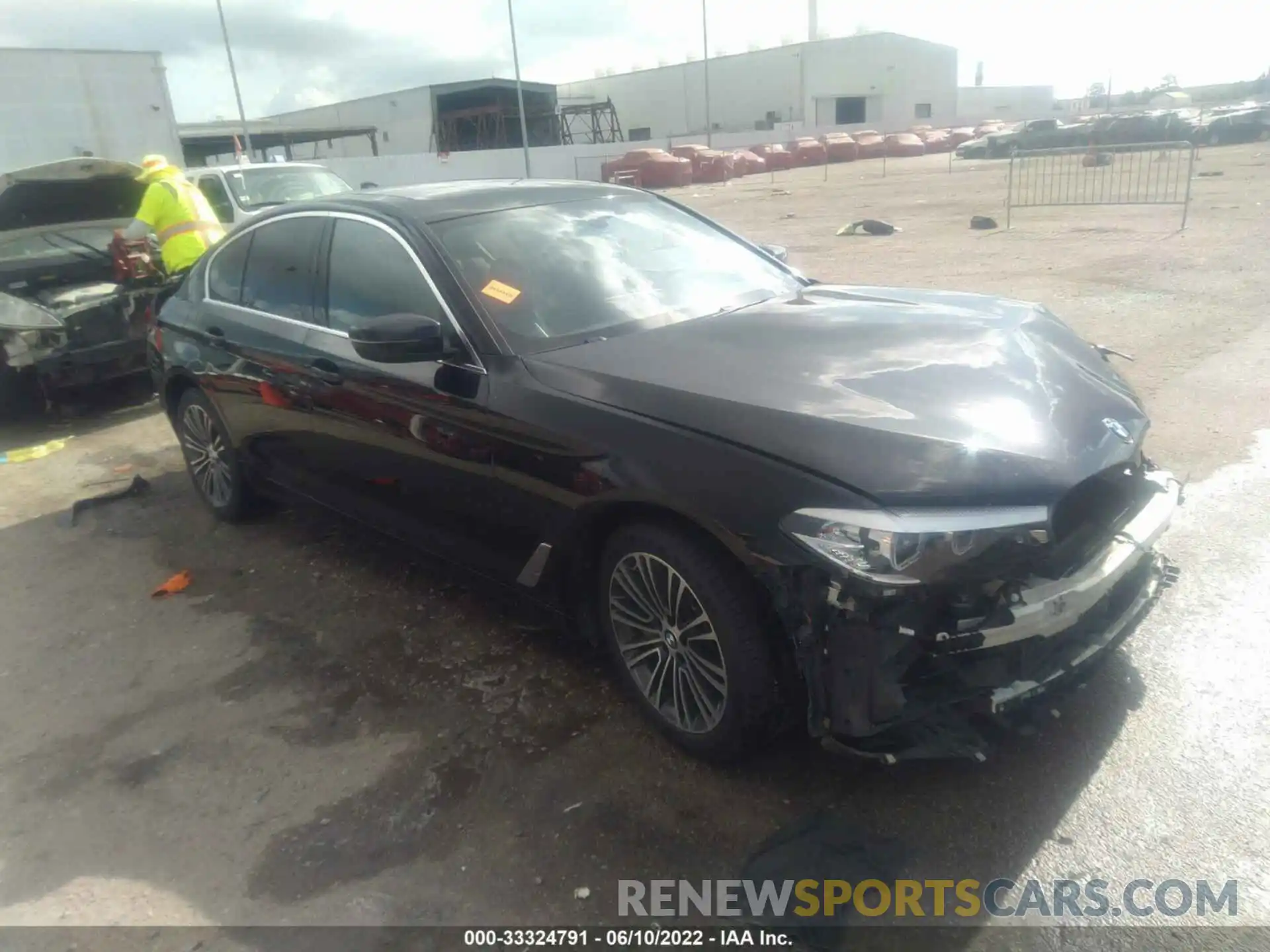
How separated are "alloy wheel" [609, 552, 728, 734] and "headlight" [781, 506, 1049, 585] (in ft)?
1.55

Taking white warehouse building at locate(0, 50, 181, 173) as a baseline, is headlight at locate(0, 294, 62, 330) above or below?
below

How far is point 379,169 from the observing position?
110ft

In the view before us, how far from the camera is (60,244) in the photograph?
7484mm

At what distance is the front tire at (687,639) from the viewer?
2.56 metres

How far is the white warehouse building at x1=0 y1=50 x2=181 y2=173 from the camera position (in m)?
11.1

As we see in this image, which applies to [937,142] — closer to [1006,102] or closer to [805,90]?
[805,90]

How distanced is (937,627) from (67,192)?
7.95m

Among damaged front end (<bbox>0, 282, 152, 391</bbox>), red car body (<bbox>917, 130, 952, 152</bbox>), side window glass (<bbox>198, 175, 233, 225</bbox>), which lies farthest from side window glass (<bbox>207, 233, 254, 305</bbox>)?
red car body (<bbox>917, 130, 952, 152</bbox>)

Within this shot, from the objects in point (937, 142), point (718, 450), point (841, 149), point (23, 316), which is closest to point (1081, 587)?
point (718, 450)

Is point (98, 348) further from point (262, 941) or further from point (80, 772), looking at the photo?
point (262, 941)

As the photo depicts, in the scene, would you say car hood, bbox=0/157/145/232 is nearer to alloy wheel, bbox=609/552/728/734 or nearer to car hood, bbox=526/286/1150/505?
car hood, bbox=526/286/1150/505

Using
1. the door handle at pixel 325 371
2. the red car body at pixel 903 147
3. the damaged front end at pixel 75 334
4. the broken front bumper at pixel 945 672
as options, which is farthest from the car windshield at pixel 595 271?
the red car body at pixel 903 147

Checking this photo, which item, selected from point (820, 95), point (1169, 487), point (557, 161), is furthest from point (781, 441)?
point (820, 95)

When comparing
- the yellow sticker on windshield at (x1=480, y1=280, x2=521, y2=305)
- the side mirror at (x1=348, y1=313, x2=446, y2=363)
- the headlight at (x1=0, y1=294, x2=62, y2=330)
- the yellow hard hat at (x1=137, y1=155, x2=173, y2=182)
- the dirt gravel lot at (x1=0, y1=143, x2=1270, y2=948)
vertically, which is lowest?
the dirt gravel lot at (x1=0, y1=143, x2=1270, y2=948)
